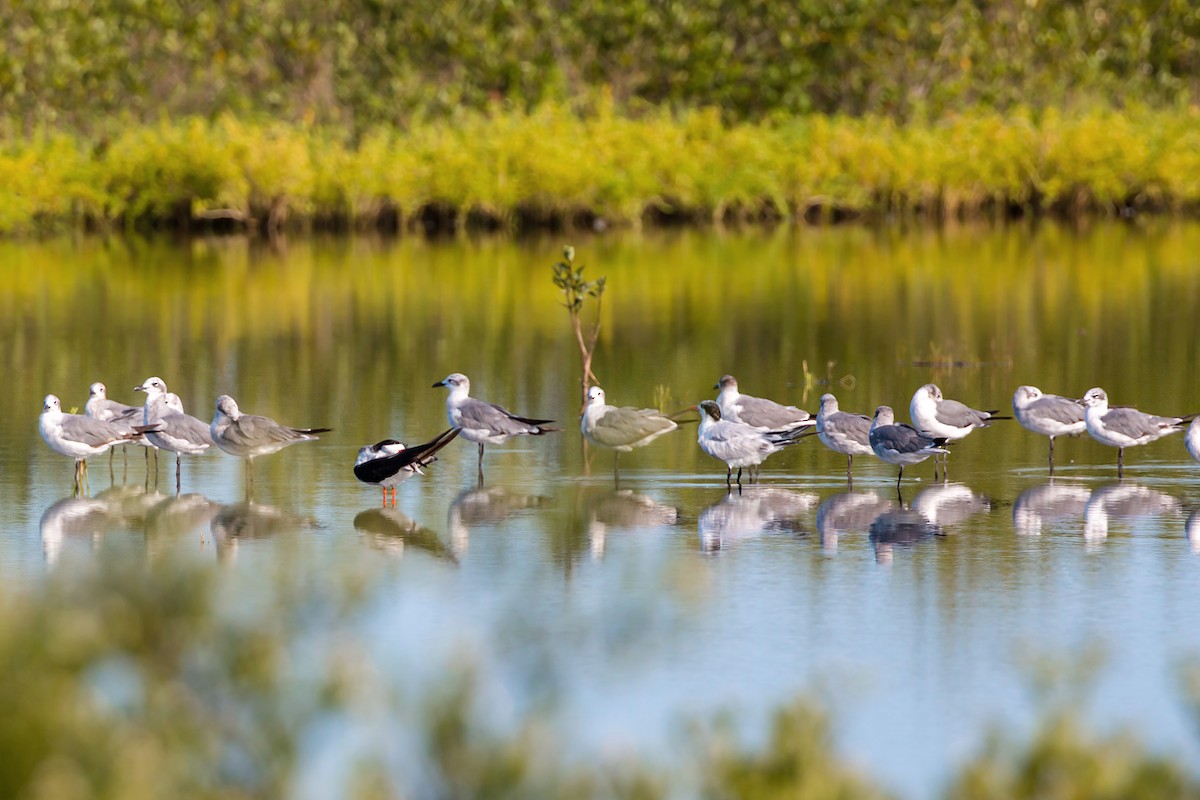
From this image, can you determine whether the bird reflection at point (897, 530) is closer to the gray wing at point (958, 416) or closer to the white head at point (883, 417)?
the white head at point (883, 417)

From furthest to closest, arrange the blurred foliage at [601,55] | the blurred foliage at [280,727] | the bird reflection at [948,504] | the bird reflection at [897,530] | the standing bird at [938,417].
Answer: the blurred foliage at [601,55] < the standing bird at [938,417] < the bird reflection at [948,504] < the bird reflection at [897,530] < the blurred foliage at [280,727]

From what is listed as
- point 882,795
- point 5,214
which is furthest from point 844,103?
point 882,795

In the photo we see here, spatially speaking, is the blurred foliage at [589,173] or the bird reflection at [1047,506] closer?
the bird reflection at [1047,506]

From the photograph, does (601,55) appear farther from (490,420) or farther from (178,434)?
→ (178,434)

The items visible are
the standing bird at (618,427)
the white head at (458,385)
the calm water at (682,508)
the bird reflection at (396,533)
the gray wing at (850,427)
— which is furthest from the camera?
the white head at (458,385)

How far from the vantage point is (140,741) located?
15.4 ft

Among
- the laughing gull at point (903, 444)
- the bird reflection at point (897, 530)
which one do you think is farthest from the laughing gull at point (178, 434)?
the bird reflection at point (897, 530)

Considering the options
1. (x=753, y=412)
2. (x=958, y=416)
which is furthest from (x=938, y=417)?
(x=753, y=412)

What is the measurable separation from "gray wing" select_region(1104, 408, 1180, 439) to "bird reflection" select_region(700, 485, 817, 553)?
6.51ft

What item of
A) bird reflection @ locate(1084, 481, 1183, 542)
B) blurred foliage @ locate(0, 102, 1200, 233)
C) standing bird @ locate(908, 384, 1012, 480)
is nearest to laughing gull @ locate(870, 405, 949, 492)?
standing bird @ locate(908, 384, 1012, 480)

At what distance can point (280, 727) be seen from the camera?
509 cm

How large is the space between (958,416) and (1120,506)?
1598 mm

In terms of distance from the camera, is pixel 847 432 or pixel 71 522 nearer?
pixel 71 522

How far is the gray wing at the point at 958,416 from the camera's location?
12.6m
